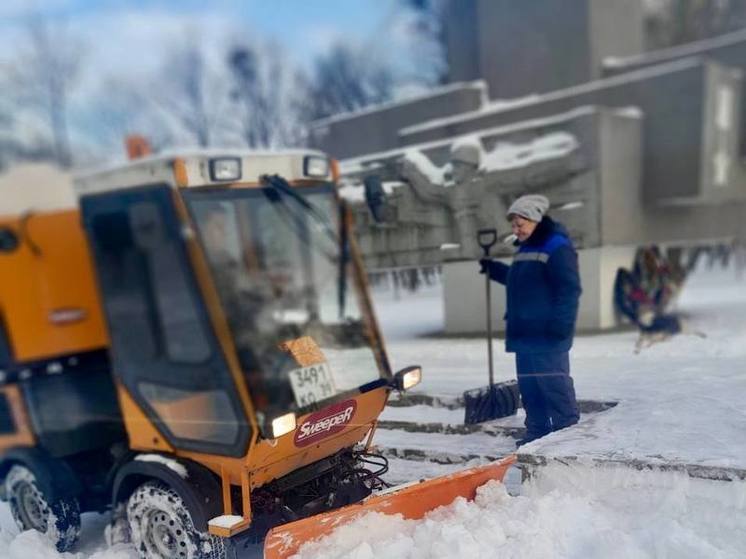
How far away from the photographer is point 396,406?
3.14 m

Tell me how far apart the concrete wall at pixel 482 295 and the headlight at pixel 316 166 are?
1.00m

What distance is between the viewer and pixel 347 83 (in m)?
2.32

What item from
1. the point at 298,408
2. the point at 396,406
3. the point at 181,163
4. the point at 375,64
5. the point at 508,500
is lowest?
the point at 508,500

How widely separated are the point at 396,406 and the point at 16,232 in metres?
2.08

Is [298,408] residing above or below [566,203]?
below

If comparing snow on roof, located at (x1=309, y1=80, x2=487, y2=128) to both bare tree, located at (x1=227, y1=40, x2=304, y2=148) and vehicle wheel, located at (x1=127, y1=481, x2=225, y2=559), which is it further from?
vehicle wheel, located at (x1=127, y1=481, x2=225, y2=559)

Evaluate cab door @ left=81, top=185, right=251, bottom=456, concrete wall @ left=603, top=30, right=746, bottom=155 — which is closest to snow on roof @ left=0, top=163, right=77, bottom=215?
cab door @ left=81, top=185, right=251, bottom=456

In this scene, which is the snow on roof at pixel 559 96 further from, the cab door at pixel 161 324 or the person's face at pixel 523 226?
the cab door at pixel 161 324

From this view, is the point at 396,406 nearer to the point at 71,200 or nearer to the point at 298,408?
the point at 298,408

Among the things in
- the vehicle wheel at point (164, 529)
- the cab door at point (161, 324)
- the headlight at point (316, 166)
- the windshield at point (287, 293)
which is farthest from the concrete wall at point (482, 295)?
the vehicle wheel at point (164, 529)

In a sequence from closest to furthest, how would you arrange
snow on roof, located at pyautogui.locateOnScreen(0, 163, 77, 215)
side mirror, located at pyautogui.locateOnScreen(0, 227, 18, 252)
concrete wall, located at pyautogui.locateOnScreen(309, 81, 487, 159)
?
snow on roof, located at pyautogui.locateOnScreen(0, 163, 77, 215) → side mirror, located at pyautogui.locateOnScreen(0, 227, 18, 252) → concrete wall, located at pyautogui.locateOnScreen(309, 81, 487, 159)

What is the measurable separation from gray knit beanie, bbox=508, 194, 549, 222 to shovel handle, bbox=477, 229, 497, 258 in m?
0.25

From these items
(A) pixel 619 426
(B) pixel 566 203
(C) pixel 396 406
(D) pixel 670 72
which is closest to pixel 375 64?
(B) pixel 566 203

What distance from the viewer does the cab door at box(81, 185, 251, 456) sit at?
1997 millimetres
